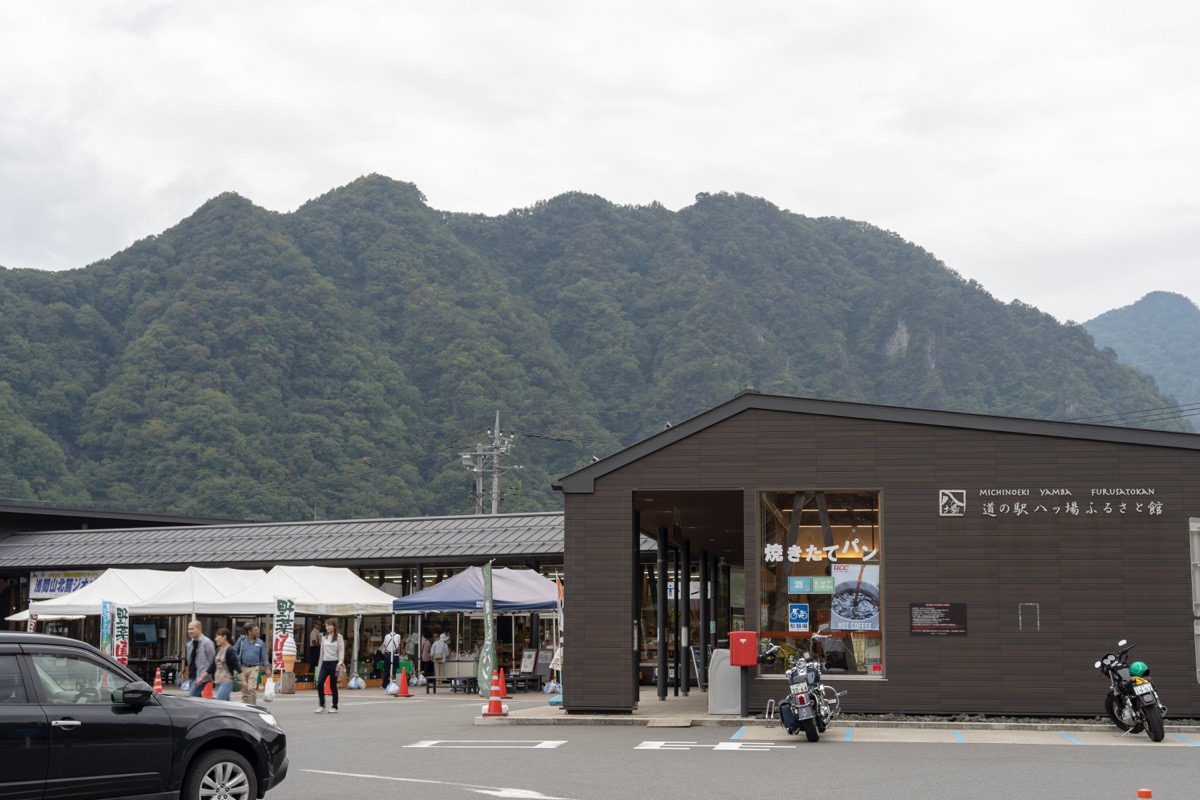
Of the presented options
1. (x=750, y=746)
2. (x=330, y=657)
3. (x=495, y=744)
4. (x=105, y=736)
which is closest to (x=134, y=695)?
(x=105, y=736)

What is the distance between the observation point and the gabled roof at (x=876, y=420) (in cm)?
1912

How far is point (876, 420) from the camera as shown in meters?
19.9

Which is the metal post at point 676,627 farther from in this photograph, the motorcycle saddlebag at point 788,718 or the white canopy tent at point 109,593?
the white canopy tent at point 109,593

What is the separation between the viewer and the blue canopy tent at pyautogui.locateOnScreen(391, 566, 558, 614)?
29.4 meters

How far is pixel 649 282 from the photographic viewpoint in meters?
102

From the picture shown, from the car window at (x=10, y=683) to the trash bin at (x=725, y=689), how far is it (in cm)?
1162

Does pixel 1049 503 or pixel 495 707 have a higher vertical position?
pixel 1049 503

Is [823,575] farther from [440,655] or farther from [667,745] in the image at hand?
[440,655]

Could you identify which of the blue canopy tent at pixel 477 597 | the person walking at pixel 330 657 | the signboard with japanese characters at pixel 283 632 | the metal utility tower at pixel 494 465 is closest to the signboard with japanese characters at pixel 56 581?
the signboard with japanese characters at pixel 283 632

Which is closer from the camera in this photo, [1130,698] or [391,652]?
[1130,698]

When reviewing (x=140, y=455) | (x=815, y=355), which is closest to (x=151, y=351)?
(x=140, y=455)

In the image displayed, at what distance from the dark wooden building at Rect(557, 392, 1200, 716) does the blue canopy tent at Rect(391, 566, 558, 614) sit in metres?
9.36

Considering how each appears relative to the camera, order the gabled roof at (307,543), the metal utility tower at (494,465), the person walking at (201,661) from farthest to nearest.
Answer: the metal utility tower at (494,465)
the gabled roof at (307,543)
the person walking at (201,661)

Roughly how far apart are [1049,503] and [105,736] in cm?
1378
